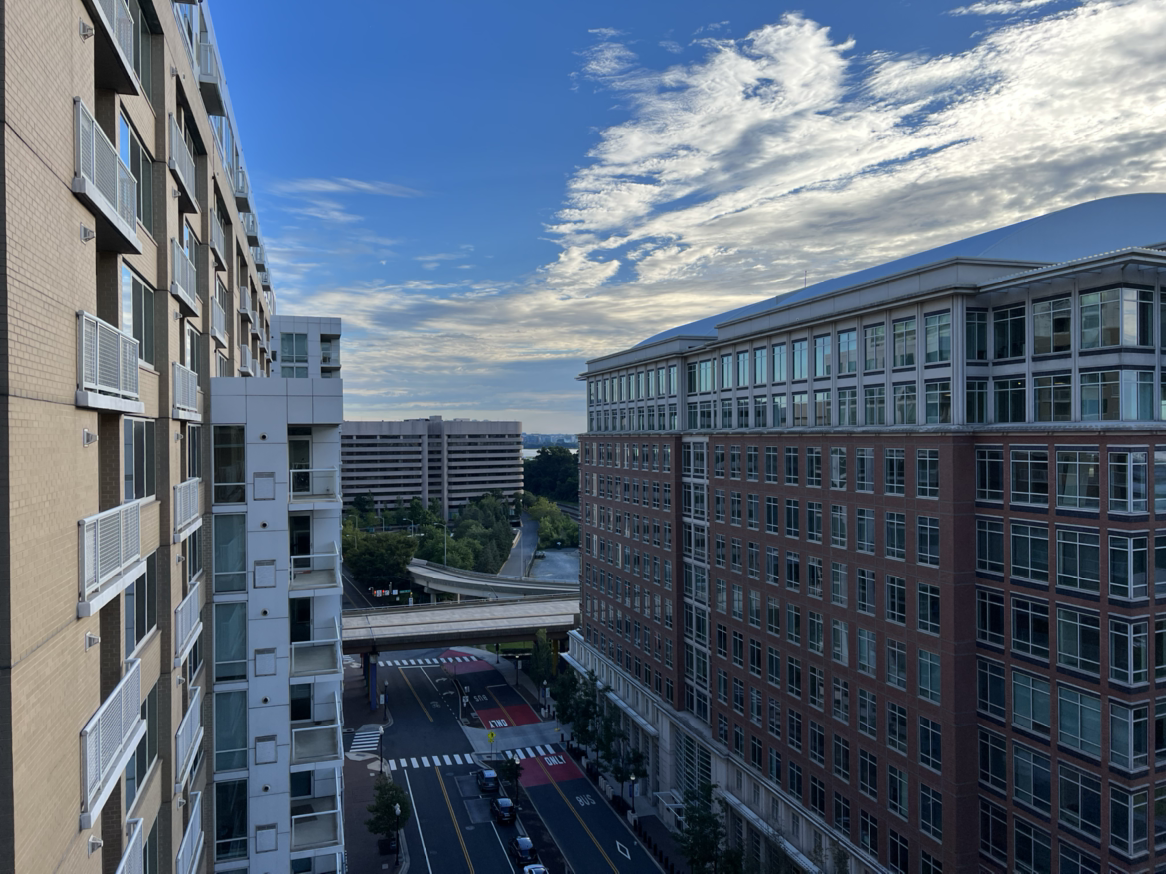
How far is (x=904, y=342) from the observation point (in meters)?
31.6

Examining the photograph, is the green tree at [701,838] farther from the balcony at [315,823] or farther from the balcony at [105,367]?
the balcony at [105,367]

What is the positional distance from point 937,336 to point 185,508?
27310 millimetres

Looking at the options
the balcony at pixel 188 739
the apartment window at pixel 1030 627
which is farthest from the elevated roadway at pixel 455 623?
the apartment window at pixel 1030 627

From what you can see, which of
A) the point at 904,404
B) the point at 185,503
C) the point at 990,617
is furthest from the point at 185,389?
the point at 990,617

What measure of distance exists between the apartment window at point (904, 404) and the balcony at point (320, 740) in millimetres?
24432

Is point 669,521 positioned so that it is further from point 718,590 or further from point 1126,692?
point 1126,692

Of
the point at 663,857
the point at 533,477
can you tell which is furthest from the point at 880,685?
the point at 533,477

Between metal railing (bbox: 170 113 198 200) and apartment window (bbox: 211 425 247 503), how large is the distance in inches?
258

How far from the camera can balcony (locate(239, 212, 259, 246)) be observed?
33812 mm

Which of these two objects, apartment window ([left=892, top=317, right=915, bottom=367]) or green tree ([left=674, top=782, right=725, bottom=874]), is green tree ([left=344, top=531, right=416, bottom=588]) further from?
apartment window ([left=892, top=317, right=915, bottom=367])

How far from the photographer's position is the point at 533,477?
643 ft

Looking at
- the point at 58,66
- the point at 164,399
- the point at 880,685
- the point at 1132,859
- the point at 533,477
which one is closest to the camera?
the point at 58,66

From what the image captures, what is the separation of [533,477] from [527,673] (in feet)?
382

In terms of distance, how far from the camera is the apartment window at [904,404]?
31.1 meters
